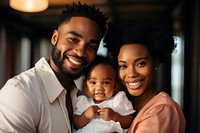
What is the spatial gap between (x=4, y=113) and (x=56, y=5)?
251cm

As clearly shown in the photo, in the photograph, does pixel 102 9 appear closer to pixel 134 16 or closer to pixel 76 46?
pixel 134 16

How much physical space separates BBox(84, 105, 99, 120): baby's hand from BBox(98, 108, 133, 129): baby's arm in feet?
0.06

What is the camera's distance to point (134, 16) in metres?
3.61

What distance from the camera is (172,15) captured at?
3.93 m

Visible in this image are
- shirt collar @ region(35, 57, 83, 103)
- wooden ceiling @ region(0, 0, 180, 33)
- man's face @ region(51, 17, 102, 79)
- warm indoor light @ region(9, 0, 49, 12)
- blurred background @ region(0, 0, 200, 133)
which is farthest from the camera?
wooden ceiling @ region(0, 0, 180, 33)

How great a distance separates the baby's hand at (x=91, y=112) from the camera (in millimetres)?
1501

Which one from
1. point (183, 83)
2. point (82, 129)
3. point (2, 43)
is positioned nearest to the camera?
point (82, 129)

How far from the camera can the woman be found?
1.38 metres

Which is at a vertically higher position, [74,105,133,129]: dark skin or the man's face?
the man's face

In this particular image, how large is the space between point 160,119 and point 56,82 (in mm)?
522

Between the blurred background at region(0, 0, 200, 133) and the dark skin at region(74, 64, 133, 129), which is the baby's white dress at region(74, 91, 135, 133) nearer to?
the dark skin at region(74, 64, 133, 129)

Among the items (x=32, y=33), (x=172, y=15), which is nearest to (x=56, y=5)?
(x=32, y=33)

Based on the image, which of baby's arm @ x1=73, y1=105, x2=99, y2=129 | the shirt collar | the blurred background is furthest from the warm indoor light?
baby's arm @ x1=73, y1=105, x2=99, y2=129

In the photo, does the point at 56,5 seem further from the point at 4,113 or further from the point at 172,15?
→ the point at 4,113
